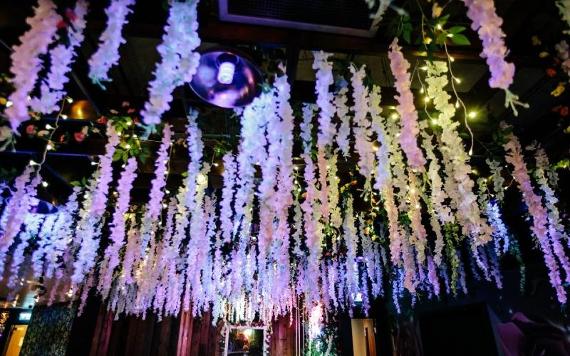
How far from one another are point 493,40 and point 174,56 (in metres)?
2.05

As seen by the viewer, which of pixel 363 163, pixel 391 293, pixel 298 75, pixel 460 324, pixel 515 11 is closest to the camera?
pixel 515 11

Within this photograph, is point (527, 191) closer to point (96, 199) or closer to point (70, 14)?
point (70, 14)

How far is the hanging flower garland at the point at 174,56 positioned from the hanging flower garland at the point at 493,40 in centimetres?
180

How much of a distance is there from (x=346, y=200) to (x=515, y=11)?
140 inches

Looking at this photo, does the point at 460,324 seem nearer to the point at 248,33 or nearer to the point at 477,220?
the point at 477,220

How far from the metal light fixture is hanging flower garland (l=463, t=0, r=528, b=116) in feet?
5.02

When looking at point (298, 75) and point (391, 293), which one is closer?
point (298, 75)

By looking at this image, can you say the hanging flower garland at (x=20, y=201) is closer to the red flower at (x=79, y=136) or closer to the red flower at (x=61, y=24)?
the red flower at (x=79, y=136)

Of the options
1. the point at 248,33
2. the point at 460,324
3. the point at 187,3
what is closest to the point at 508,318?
the point at 460,324

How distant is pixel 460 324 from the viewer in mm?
7293

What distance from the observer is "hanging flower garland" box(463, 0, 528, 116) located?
74.9 inches

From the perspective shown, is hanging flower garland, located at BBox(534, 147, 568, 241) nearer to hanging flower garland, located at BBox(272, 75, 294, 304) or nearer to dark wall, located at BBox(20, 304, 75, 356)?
hanging flower garland, located at BBox(272, 75, 294, 304)

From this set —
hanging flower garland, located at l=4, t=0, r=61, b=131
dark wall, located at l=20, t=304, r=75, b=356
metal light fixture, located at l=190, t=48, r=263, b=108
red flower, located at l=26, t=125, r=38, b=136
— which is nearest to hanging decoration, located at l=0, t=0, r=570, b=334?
hanging flower garland, located at l=4, t=0, r=61, b=131

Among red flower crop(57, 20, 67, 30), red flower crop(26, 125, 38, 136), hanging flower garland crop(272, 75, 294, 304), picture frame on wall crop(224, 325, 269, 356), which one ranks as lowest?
picture frame on wall crop(224, 325, 269, 356)
